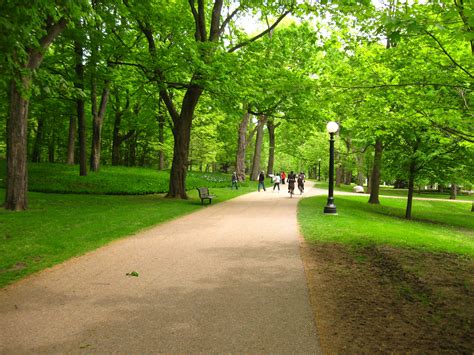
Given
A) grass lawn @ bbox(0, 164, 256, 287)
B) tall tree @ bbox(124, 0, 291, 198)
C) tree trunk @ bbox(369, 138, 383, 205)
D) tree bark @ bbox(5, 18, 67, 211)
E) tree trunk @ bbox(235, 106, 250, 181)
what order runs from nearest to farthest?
grass lawn @ bbox(0, 164, 256, 287), tree bark @ bbox(5, 18, 67, 211), tall tree @ bbox(124, 0, 291, 198), tree trunk @ bbox(369, 138, 383, 205), tree trunk @ bbox(235, 106, 250, 181)

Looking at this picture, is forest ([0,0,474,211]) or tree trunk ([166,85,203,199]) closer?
forest ([0,0,474,211])

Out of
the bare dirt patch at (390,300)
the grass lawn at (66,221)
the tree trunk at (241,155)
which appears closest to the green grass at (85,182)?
the grass lawn at (66,221)

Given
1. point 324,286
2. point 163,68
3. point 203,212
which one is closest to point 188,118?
point 163,68

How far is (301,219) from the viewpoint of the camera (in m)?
12.6

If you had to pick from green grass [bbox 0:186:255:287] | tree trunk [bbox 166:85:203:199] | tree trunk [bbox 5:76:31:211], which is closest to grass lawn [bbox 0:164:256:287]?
green grass [bbox 0:186:255:287]

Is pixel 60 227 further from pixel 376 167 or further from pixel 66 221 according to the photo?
pixel 376 167

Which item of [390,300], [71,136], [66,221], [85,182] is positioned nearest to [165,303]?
[390,300]

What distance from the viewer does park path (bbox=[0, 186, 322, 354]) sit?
3572 millimetres

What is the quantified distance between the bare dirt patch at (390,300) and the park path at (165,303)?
29 cm

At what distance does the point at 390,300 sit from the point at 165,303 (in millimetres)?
3264

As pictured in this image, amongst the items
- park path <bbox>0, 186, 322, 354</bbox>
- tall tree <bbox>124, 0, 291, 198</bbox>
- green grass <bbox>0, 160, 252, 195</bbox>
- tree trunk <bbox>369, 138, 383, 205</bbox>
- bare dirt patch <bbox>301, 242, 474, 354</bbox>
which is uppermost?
tall tree <bbox>124, 0, 291, 198</bbox>

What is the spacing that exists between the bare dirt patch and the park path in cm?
29

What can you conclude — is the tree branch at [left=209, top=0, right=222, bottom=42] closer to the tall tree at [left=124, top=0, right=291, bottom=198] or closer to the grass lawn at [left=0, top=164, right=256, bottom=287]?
the tall tree at [left=124, top=0, right=291, bottom=198]

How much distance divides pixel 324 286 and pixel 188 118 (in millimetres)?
13845
